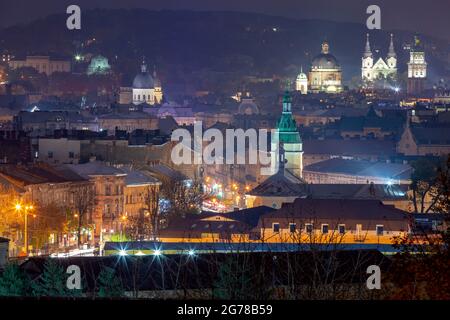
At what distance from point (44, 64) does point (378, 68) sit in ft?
109

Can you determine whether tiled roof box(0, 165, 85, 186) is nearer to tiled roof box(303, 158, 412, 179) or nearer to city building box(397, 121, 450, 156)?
tiled roof box(303, 158, 412, 179)

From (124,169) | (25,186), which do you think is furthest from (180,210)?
(124,169)

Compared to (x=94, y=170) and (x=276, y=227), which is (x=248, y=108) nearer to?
(x=94, y=170)

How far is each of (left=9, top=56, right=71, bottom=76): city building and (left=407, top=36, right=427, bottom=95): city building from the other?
2916 cm

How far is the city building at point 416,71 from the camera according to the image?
544ft

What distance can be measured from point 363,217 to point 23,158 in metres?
17.2

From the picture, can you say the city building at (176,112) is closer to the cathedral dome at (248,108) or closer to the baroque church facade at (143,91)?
the cathedral dome at (248,108)

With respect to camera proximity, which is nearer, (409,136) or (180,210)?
(180,210)

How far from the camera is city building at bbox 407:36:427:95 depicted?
544 feet

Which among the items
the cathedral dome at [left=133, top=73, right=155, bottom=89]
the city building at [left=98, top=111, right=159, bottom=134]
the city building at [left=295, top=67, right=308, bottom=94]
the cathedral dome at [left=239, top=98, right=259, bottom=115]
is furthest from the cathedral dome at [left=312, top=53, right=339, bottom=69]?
the city building at [left=98, top=111, right=159, bottom=134]

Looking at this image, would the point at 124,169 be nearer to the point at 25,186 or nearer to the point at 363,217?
the point at 25,186

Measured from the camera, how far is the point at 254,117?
120m

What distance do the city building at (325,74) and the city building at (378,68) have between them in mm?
10456

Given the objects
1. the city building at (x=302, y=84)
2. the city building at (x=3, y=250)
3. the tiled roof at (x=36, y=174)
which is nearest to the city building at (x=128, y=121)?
the tiled roof at (x=36, y=174)
